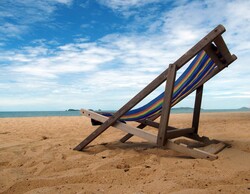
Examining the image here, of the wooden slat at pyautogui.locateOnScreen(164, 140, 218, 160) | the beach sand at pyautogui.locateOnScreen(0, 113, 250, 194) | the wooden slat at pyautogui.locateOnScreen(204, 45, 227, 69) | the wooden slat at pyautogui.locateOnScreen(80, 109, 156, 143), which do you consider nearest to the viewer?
the beach sand at pyautogui.locateOnScreen(0, 113, 250, 194)

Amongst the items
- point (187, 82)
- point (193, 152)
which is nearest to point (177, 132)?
point (193, 152)

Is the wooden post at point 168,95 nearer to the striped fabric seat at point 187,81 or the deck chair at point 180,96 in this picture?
the deck chair at point 180,96

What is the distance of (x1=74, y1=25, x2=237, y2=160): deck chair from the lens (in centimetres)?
270

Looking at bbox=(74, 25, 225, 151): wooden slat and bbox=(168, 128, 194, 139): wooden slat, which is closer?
bbox=(74, 25, 225, 151): wooden slat

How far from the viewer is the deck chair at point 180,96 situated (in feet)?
8.86

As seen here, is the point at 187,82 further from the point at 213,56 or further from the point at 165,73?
the point at 165,73

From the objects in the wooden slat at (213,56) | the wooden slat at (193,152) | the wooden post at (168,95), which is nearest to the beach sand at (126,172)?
the wooden slat at (193,152)

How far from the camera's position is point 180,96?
3.54 metres

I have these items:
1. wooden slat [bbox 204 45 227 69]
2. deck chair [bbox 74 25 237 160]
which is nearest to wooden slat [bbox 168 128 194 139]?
deck chair [bbox 74 25 237 160]

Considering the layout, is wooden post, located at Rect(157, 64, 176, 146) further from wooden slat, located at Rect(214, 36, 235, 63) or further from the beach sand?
wooden slat, located at Rect(214, 36, 235, 63)

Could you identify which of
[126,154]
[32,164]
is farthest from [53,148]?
[126,154]

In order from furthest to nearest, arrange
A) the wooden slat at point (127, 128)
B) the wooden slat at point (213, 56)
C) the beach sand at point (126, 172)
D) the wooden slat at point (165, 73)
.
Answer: the wooden slat at point (127, 128) → the wooden slat at point (213, 56) → the wooden slat at point (165, 73) → the beach sand at point (126, 172)

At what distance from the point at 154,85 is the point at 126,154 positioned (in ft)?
3.20

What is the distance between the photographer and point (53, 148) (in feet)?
12.4
